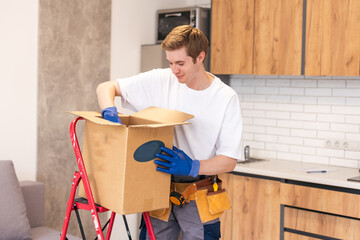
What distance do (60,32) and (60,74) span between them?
1.07ft

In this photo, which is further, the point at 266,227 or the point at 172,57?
the point at 266,227

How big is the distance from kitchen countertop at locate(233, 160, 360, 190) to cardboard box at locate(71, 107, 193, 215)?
1.75 m

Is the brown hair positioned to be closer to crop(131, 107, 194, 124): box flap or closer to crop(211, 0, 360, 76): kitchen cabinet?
crop(131, 107, 194, 124): box flap

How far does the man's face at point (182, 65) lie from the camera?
2146mm

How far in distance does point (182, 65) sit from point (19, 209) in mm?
1548

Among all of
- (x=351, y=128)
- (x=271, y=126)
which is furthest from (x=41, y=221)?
(x=351, y=128)

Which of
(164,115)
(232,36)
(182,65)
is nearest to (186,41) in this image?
(182,65)

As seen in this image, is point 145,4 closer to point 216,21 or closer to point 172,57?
point 216,21

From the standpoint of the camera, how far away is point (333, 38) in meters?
3.62

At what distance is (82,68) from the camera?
386 centimetres

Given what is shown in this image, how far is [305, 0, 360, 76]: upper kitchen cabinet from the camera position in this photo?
3529 mm

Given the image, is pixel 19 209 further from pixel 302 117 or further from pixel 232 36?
pixel 302 117

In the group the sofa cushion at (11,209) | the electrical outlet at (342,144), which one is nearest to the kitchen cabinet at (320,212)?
the electrical outlet at (342,144)

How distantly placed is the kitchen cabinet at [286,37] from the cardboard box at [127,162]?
6.60ft
